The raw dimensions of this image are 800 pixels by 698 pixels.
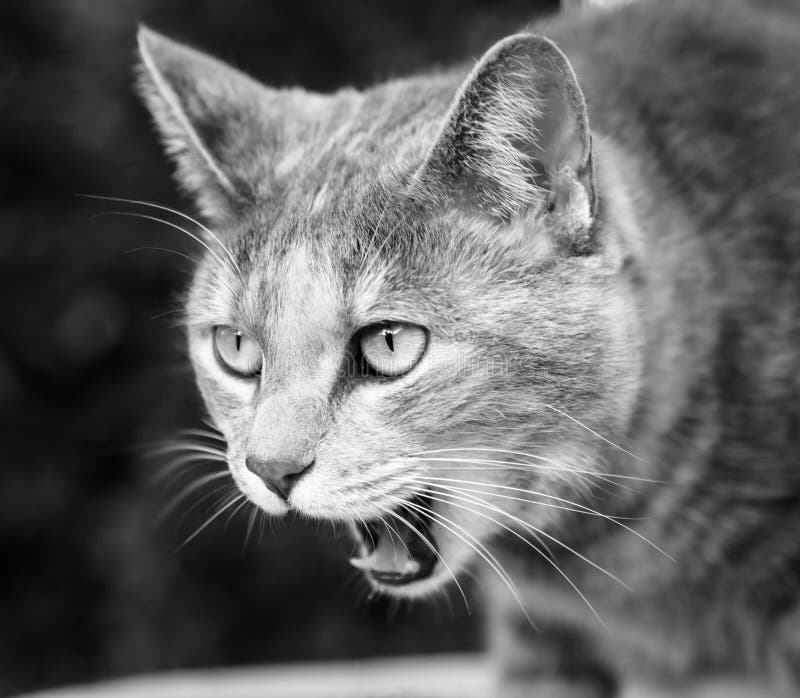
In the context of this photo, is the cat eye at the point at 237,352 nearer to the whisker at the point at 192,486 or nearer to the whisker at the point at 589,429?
the whisker at the point at 192,486

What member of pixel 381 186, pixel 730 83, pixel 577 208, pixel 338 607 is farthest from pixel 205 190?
pixel 338 607

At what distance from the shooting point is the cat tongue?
4.65 ft

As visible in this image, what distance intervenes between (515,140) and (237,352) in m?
0.51

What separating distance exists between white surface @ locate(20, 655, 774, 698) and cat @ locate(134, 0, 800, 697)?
15.2 inches

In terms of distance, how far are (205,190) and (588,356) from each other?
0.66 meters

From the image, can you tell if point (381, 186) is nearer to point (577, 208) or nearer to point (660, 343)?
point (577, 208)

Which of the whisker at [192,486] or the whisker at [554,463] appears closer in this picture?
the whisker at [554,463]

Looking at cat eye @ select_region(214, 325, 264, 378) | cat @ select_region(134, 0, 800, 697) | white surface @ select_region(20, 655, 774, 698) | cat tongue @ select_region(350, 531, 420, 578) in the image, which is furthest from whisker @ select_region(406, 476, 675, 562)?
white surface @ select_region(20, 655, 774, 698)

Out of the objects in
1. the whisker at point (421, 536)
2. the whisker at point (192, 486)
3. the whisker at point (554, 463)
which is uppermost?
the whisker at point (554, 463)

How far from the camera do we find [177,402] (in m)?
2.85

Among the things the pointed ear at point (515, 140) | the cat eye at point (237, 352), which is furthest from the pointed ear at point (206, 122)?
the pointed ear at point (515, 140)

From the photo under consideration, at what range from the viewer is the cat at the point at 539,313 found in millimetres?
1309

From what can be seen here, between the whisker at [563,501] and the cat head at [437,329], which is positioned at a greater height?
the cat head at [437,329]

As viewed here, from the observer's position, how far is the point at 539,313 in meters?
1.35
